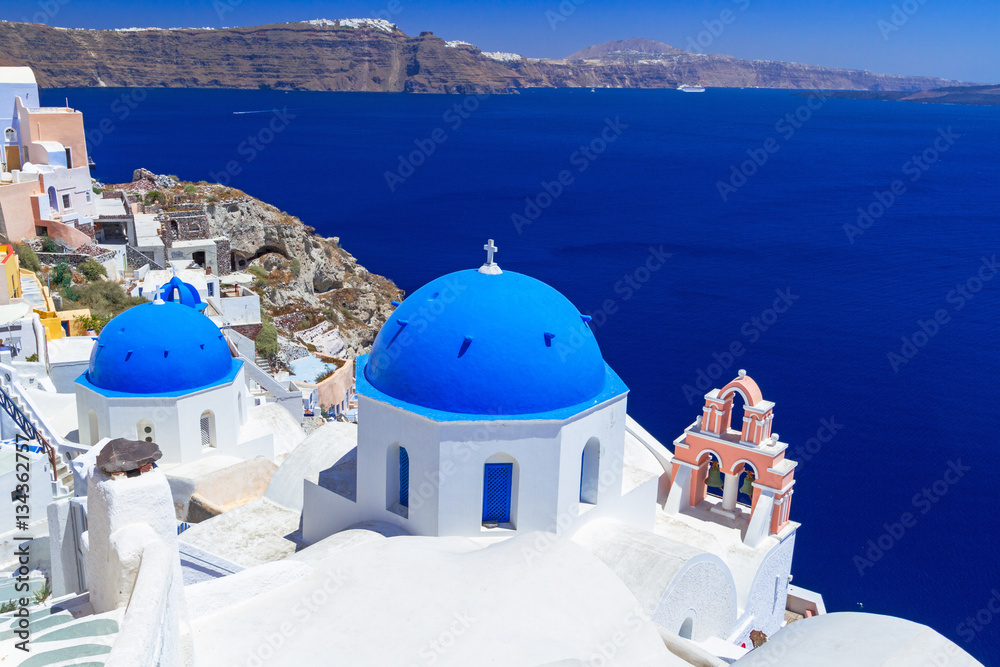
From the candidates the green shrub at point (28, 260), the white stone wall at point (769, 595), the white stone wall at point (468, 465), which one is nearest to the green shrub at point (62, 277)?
the green shrub at point (28, 260)

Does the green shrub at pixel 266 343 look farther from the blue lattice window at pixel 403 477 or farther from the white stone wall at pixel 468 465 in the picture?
the blue lattice window at pixel 403 477

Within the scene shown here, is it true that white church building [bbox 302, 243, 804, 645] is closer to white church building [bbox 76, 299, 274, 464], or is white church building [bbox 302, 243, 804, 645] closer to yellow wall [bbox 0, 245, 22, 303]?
white church building [bbox 76, 299, 274, 464]

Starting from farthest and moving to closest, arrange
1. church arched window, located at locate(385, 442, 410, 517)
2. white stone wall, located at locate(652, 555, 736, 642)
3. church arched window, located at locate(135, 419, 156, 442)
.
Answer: church arched window, located at locate(135, 419, 156, 442), church arched window, located at locate(385, 442, 410, 517), white stone wall, located at locate(652, 555, 736, 642)

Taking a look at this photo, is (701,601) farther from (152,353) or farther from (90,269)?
(90,269)

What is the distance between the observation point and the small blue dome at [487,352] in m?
12.0

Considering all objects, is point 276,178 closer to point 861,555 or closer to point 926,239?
point 926,239

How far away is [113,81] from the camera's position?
199 m

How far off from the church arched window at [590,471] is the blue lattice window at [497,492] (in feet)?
4.36

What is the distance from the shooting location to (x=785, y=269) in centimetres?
5734

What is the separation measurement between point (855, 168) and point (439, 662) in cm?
10697

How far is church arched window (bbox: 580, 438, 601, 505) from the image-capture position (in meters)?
13.0

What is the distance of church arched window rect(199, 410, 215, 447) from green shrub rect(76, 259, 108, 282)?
18.3m

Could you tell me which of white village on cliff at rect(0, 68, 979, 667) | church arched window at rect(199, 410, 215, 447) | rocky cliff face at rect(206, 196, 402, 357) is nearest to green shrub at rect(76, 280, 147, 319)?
white village on cliff at rect(0, 68, 979, 667)

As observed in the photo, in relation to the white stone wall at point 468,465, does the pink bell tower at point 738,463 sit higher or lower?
lower
